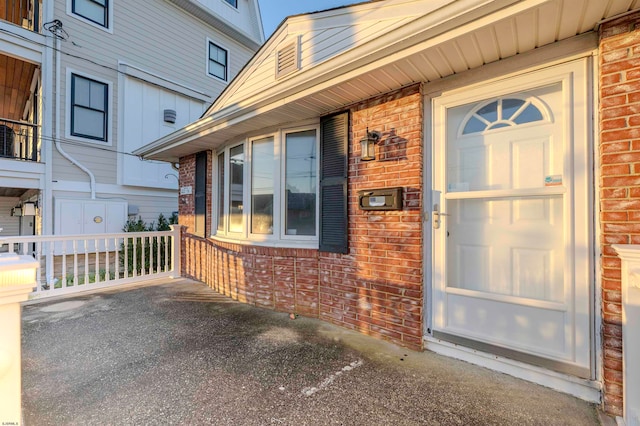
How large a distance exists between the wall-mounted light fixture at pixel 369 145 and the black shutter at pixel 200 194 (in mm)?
3102

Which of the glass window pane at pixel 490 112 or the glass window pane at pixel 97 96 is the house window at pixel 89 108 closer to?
the glass window pane at pixel 97 96

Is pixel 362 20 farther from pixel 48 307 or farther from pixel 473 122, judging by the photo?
pixel 48 307

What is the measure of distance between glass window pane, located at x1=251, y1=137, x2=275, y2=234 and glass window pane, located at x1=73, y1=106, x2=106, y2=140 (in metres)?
4.74

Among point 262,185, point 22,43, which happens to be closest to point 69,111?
point 22,43

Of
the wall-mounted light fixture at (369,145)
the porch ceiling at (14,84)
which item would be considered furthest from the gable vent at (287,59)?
the porch ceiling at (14,84)

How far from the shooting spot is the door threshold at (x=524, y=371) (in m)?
1.95

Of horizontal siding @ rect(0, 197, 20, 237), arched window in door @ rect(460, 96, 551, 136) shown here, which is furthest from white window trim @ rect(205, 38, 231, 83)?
arched window in door @ rect(460, 96, 551, 136)

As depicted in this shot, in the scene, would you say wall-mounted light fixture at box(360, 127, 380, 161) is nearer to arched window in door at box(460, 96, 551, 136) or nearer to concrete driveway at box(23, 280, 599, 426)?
arched window in door at box(460, 96, 551, 136)

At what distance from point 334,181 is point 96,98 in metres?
6.45

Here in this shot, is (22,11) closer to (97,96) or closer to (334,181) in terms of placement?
(97,96)

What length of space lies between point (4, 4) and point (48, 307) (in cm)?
756

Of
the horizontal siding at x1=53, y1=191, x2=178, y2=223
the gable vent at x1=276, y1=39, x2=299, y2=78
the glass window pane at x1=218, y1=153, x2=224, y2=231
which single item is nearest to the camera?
the gable vent at x1=276, y1=39, x2=299, y2=78

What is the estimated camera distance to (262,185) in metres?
4.04

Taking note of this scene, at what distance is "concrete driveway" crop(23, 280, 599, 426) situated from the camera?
1.82m
